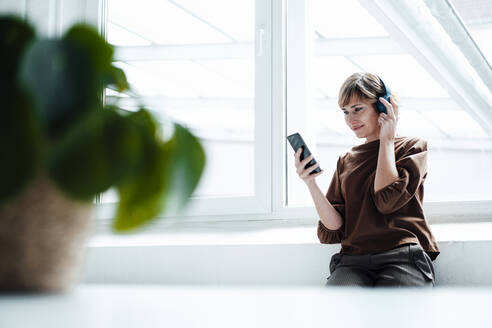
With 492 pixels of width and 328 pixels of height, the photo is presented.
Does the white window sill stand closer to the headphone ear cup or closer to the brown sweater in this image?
the brown sweater

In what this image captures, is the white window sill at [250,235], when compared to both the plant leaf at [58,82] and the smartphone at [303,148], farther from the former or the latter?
the plant leaf at [58,82]

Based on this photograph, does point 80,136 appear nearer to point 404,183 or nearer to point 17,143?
point 17,143

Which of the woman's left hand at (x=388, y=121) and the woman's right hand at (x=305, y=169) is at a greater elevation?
the woman's left hand at (x=388, y=121)

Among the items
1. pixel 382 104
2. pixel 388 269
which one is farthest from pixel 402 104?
pixel 388 269

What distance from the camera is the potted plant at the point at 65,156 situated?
445mm

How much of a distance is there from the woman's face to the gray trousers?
0.42 meters

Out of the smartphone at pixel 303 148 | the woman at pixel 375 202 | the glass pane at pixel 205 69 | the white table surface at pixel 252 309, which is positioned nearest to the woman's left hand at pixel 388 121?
the woman at pixel 375 202

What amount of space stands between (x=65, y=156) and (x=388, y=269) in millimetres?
1497

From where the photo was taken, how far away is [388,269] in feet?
5.82

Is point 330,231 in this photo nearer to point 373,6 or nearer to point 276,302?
point 373,6

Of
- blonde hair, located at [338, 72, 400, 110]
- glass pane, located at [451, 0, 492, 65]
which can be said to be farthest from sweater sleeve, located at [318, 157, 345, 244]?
glass pane, located at [451, 0, 492, 65]

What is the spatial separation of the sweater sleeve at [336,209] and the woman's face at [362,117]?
0.17 m

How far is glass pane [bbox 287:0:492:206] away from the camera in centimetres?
231

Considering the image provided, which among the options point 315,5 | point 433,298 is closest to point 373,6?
point 315,5
